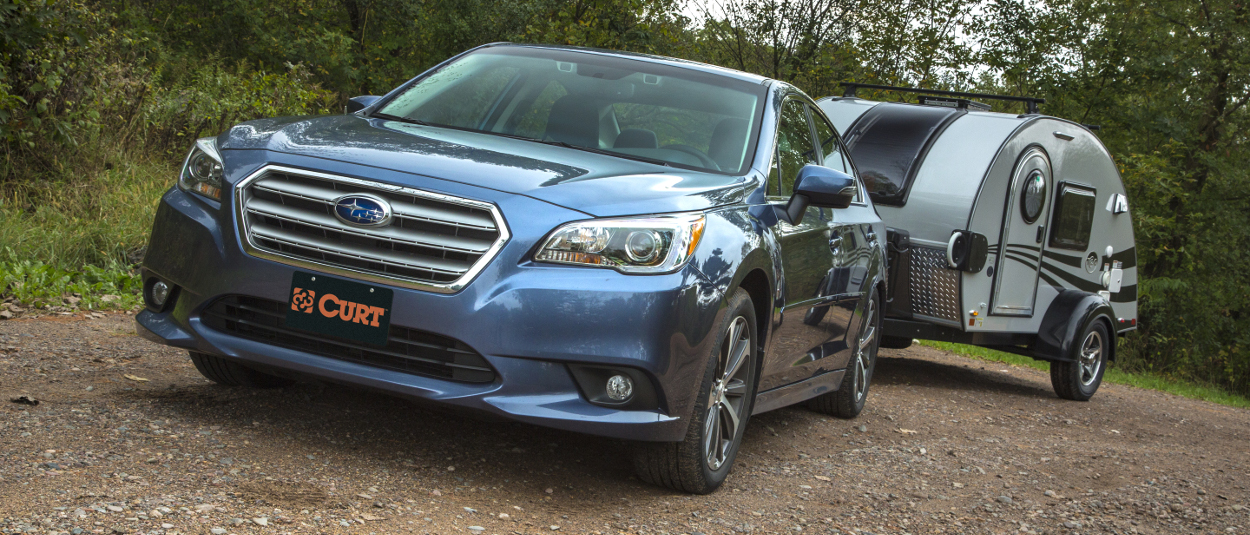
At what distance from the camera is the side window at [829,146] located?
244 inches

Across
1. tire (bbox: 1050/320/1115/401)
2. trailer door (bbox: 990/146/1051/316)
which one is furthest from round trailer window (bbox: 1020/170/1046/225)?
tire (bbox: 1050/320/1115/401)

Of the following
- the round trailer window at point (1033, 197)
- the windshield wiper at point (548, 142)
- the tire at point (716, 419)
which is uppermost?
the windshield wiper at point (548, 142)

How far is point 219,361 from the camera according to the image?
15.8ft

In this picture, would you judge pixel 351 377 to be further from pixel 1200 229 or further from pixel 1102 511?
pixel 1200 229

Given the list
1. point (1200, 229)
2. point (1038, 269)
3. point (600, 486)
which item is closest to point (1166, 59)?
point (1200, 229)

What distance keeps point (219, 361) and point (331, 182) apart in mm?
1386

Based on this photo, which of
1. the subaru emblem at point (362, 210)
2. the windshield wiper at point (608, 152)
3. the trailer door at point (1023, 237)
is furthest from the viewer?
the trailer door at point (1023, 237)

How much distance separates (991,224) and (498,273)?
19.8 ft

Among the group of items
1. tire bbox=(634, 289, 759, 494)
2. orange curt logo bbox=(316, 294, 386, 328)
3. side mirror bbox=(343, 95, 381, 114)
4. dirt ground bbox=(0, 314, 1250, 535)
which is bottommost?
dirt ground bbox=(0, 314, 1250, 535)

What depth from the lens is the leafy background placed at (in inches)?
708

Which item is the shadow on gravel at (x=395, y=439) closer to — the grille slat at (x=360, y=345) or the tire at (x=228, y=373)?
the tire at (x=228, y=373)

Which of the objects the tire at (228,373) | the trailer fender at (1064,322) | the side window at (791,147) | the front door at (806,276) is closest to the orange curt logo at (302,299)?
the tire at (228,373)

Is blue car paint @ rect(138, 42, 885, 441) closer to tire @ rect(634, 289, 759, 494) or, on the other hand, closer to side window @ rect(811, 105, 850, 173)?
tire @ rect(634, 289, 759, 494)

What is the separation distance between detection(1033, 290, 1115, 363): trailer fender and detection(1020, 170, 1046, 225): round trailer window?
98 cm
